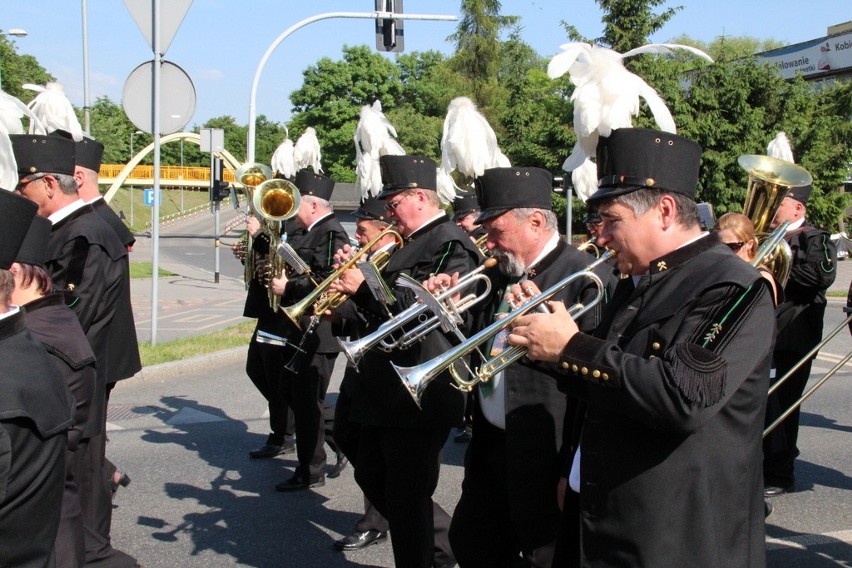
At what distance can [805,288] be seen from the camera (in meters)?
6.62

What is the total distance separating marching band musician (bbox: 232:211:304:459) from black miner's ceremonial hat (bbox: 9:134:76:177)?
2.18 meters

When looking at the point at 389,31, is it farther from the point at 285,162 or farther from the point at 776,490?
the point at 776,490

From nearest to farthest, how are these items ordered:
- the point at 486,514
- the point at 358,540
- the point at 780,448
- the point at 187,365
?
the point at 486,514 → the point at 358,540 → the point at 780,448 → the point at 187,365

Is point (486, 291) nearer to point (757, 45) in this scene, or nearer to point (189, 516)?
point (189, 516)

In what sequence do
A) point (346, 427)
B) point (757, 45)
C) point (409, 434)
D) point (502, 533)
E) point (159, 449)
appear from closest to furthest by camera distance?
point (502, 533) → point (409, 434) → point (346, 427) → point (159, 449) → point (757, 45)

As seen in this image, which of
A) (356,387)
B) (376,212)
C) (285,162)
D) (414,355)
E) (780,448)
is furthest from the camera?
(285,162)

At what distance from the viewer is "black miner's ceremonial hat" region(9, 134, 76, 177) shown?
489cm

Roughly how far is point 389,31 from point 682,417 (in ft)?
→ 46.4

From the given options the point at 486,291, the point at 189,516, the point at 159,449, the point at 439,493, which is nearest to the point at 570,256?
the point at 486,291

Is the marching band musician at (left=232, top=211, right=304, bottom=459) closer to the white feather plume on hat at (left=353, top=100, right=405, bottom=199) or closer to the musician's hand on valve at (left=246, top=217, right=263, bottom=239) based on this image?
the musician's hand on valve at (left=246, top=217, right=263, bottom=239)

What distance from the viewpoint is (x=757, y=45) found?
250 ft

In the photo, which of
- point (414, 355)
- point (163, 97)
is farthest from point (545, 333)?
point (163, 97)

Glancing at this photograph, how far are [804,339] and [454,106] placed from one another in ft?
9.79

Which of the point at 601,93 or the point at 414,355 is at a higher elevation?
the point at 601,93
